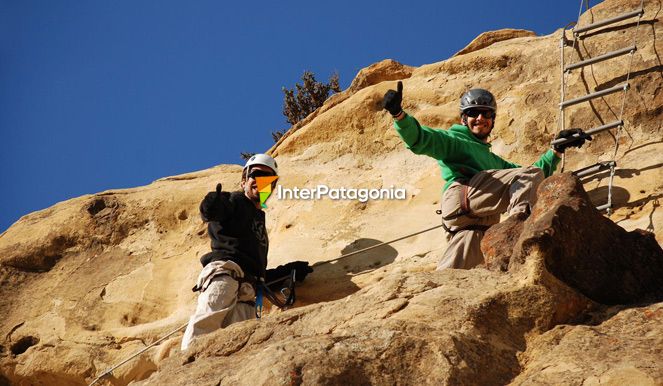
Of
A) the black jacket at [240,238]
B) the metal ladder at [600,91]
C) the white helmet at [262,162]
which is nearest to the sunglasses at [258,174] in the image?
the white helmet at [262,162]

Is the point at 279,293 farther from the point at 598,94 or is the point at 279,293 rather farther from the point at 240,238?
the point at 598,94

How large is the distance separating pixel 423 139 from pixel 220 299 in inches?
77.5

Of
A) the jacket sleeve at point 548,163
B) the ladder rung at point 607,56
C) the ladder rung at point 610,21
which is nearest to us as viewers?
the jacket sleeve at point 548,163

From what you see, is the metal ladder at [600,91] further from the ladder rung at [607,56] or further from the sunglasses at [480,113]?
the sunglasses at [480,113]

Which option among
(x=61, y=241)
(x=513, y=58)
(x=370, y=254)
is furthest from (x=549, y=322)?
(x=61, y=241)

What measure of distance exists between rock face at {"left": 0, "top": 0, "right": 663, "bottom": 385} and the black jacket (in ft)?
2.07

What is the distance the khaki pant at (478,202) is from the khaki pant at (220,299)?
157 centimetres

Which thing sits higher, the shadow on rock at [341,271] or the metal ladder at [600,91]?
the metal ladder at [600,91]

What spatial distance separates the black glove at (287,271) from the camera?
8.05 metres

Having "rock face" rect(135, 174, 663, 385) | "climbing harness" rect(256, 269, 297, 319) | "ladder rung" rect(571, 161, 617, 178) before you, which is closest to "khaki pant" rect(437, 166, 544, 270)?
"ladder rung" rect(571, 161, 617, 178)

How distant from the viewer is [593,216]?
478cm

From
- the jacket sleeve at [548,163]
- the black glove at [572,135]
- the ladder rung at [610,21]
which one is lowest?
the jacket sleeve at [548,163]

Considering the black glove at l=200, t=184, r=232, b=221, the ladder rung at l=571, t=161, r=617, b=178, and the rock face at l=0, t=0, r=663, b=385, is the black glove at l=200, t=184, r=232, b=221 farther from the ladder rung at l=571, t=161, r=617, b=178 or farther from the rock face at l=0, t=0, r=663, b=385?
the ladder rung at l=571, t=161, r=617, b=178

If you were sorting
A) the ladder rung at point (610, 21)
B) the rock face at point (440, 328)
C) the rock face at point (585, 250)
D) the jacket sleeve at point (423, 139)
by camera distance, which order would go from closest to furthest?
the rock face at point (440, 328)
the rock face at point (585, 250)
the jacket sleeve at point (423, 139)
the ladder rung at point (610, 21)
